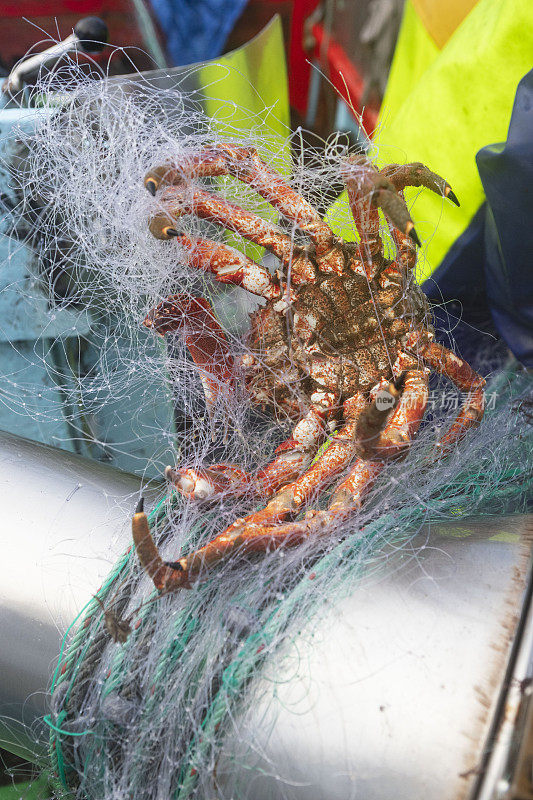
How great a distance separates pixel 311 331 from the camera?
0.55 meters

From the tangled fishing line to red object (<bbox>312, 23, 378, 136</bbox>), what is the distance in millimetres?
419

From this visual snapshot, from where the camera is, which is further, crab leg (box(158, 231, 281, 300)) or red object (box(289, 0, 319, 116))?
red object (box(289, 0, 319, 116))

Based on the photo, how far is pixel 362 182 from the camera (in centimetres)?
48

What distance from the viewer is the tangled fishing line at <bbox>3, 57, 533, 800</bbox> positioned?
0.44 m

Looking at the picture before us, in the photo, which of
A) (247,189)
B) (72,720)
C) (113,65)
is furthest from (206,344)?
(113,65)

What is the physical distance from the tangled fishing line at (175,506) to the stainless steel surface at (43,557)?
0.08ft

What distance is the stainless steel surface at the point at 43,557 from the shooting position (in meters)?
0.50

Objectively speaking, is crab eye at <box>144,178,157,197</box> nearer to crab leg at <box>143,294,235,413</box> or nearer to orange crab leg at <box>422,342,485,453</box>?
crab leg at <box>143,294,235,413</box>

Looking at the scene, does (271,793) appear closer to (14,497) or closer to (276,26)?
(14,497)

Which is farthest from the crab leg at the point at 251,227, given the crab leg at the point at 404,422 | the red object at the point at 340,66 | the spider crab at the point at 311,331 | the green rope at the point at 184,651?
the red object at the point at 340,66

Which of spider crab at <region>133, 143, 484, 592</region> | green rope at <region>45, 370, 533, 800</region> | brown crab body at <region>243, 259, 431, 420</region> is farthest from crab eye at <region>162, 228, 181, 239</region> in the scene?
green rope at <region>45, 370, 533, 800</region>

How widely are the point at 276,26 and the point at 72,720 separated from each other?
1.00m

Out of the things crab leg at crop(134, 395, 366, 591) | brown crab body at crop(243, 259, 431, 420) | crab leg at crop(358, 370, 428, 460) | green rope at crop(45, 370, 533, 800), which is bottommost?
green rope at crop(45, 370, 533, 800)

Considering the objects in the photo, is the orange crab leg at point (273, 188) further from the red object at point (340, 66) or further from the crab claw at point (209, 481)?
the red object at point (340, 66)
